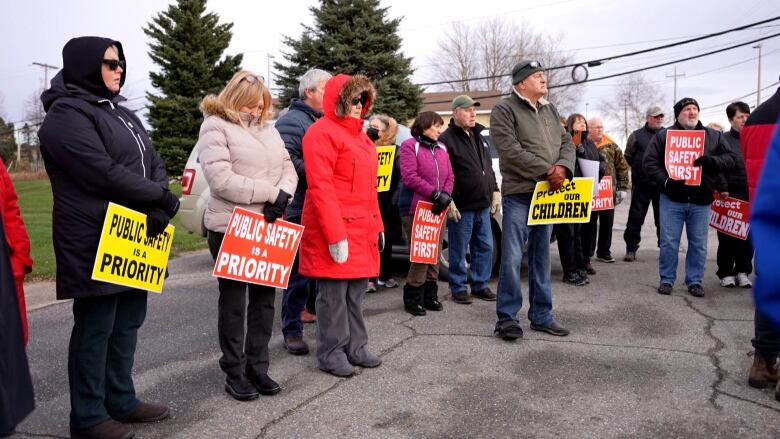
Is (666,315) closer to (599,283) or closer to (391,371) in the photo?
(599,283)

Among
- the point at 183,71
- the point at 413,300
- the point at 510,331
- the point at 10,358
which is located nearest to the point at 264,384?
the point at 510,331

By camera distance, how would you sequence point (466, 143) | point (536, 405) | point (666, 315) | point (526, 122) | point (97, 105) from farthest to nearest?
1. point (466, 143)
2. point (666, 315)
3. point (526, 122)
4. point (536, 405)
5. point (97, 105)

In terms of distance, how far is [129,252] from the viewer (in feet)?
10.8

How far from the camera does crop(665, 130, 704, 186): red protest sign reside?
6.56 meters

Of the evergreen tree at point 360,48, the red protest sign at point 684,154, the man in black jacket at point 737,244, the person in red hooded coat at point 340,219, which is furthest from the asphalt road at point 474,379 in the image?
the evergreen tree at point 360,48

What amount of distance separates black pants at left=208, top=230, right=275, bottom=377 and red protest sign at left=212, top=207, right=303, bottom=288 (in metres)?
0.10

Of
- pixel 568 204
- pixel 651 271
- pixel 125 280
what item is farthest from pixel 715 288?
pixel 125 280

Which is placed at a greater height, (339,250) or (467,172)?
(467,172)

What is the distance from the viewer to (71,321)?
19.2 feet

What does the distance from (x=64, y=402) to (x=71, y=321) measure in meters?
2.26

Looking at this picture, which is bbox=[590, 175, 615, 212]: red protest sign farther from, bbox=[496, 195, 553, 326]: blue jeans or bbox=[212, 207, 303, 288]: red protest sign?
bbox=[212, 207, 303, 288]: red protest sign

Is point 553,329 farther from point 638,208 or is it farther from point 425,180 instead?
point 638,208

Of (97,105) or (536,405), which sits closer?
(97,105)

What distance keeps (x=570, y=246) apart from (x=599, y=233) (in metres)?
1.71
